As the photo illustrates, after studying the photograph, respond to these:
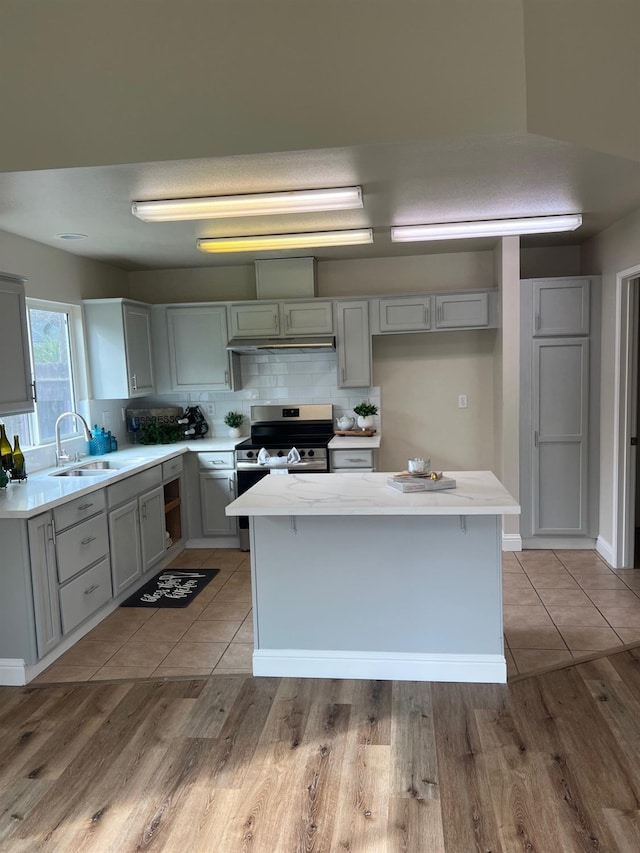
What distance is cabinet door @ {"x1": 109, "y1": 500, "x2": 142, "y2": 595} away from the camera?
13.2 feet

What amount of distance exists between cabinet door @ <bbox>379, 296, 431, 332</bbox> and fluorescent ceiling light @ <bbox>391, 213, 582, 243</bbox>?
3.16ft

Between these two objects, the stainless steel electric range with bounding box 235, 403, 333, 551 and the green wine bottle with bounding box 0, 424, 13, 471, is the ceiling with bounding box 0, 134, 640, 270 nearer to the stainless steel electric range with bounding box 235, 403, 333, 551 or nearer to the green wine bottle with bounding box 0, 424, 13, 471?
the green wine bottle with bounding box 0, 424, 13, 471

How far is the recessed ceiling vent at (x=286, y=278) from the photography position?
531 centimetres

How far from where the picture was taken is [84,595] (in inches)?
144

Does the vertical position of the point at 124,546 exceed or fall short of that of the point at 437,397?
it falls short

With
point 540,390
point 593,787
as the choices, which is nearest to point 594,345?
point 540,390

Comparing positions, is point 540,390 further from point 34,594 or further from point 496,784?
point 34,594

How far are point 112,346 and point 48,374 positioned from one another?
580 mm

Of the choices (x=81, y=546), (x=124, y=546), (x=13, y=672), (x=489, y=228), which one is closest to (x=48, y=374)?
(x=124, y=546)

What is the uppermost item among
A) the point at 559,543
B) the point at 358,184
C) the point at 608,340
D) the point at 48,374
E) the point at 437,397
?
the point at 358,184

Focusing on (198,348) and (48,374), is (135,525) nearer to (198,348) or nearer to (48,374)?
(48,374)

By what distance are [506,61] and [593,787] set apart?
109 inches

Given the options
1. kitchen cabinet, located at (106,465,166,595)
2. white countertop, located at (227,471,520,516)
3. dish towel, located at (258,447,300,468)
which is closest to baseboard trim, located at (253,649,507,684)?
white countertop, located at (227,471,520,516)

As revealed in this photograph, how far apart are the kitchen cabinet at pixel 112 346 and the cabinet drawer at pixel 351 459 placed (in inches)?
67.1
